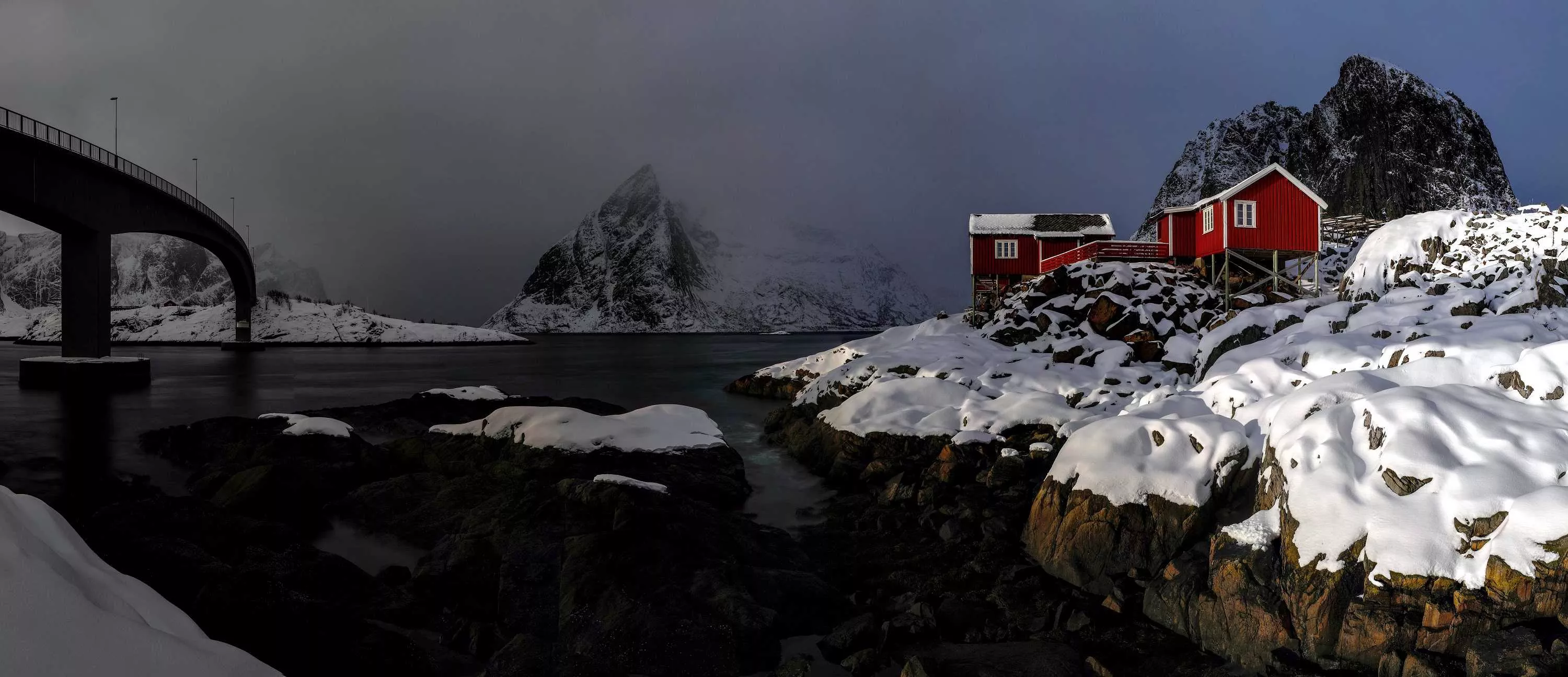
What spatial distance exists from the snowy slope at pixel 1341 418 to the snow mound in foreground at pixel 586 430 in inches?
183

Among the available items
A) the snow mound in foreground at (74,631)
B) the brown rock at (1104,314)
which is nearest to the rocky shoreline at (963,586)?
the snow mound in foreground at (74,631)

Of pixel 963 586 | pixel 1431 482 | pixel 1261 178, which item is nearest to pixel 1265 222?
pixel 1261 178

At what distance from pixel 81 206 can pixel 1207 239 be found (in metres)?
57.7

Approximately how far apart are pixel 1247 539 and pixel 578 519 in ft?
32.2

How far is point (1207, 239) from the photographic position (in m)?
35.0

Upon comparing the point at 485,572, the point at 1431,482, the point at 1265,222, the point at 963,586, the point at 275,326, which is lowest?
the point at 963,586

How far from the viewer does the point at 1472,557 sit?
24.0 ft

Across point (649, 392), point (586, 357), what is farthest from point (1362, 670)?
point (586, 357)

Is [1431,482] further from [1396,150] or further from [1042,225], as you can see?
[1396,150]

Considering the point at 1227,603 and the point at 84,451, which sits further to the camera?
the point at 84,451

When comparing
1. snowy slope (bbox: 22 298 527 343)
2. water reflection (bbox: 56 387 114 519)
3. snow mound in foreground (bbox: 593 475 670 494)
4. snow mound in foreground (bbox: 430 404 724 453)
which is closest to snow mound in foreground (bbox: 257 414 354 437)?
snow mound in foreground (bbox: 430 404 724 453)

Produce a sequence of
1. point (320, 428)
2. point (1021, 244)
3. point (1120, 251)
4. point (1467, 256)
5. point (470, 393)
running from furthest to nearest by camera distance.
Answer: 1. point (1021, 244)
2. point (1120, 251)
3. point (470, 393)
4. point (1467, 256)
5. point (320, 428)

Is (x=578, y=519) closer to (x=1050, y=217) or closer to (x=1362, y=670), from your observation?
(x=1362, y=670)

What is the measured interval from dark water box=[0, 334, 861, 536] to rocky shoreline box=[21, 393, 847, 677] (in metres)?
4.04
